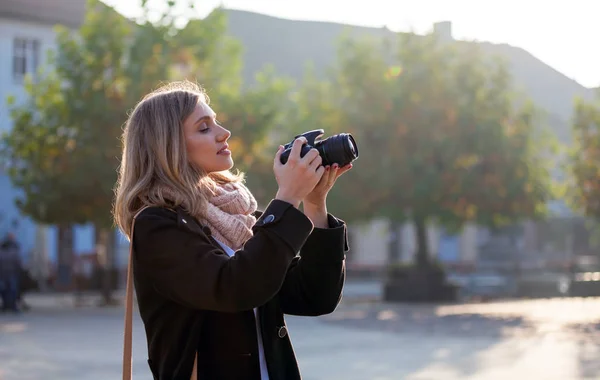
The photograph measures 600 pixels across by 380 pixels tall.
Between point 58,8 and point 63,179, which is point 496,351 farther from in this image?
point 58,8

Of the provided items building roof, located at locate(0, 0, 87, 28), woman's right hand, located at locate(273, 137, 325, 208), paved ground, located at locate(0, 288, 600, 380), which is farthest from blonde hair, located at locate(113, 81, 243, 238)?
building roof, located at locate(0, 0, 87, 28)

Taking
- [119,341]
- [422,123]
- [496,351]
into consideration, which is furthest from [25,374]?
[422,123]

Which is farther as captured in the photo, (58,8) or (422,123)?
(58,8)

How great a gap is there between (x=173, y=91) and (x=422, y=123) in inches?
1120

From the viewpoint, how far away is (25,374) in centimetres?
1259

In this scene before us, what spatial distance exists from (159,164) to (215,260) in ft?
1.12

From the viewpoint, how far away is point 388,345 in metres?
16.6

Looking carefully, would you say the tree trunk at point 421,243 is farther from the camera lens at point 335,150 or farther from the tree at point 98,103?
the camera lens at point 335,150

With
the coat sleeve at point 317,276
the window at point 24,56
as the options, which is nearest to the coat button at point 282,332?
the coat sleeve at point 317,276

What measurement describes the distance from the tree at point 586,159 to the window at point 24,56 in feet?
67.8

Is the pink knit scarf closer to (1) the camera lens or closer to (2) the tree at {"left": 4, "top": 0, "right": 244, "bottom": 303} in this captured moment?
(1) the camera lens

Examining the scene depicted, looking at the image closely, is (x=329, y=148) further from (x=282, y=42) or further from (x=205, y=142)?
(x=282, y=42)

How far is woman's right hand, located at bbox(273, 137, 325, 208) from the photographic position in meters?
2.89

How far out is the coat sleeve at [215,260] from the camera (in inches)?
107
